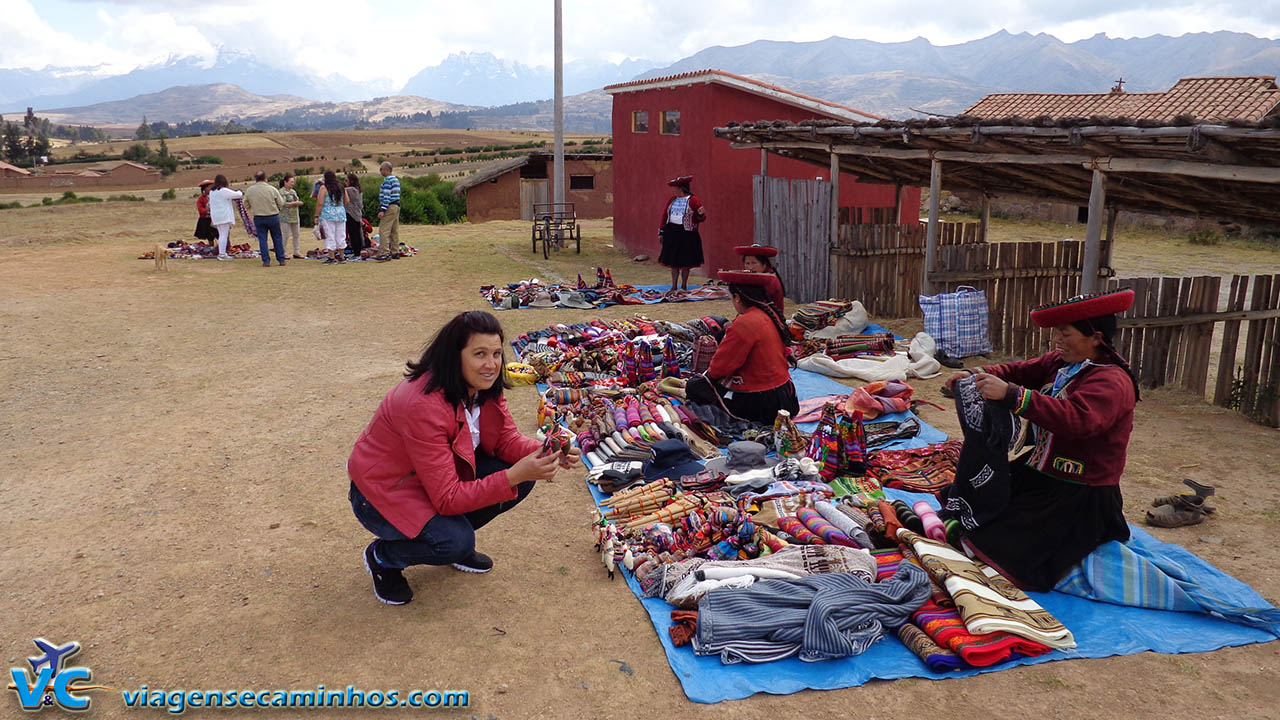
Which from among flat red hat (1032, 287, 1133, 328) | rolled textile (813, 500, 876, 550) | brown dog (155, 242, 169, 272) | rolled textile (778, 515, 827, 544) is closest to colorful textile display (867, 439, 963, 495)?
rolled textile (813, 500, 876, 550)

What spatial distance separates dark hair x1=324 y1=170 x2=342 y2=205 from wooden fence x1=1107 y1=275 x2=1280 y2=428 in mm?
13370

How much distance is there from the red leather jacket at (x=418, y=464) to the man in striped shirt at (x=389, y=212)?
12486 mm

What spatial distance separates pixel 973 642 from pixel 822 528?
111 cm

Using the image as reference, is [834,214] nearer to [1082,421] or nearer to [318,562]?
[1082,421]

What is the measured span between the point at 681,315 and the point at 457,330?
314 inches

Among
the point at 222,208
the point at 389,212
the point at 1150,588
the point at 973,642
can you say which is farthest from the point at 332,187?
the point at 1150,588

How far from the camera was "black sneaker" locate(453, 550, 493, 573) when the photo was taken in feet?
14.6

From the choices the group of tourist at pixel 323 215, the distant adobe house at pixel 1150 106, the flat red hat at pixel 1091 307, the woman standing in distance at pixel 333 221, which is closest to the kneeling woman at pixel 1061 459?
the flat red hat at pixel 1091 307

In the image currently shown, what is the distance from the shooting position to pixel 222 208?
16.9 metres

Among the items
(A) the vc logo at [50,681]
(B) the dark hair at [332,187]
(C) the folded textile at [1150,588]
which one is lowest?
(A) the vc logo at [50,681]

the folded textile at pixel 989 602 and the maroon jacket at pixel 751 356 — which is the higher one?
the maroon jacket at pixel 751 356

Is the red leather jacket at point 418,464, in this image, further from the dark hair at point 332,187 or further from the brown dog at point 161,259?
the brown dog at point 161,259

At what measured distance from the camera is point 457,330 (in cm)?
376

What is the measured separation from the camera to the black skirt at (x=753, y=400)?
21.4 ft
